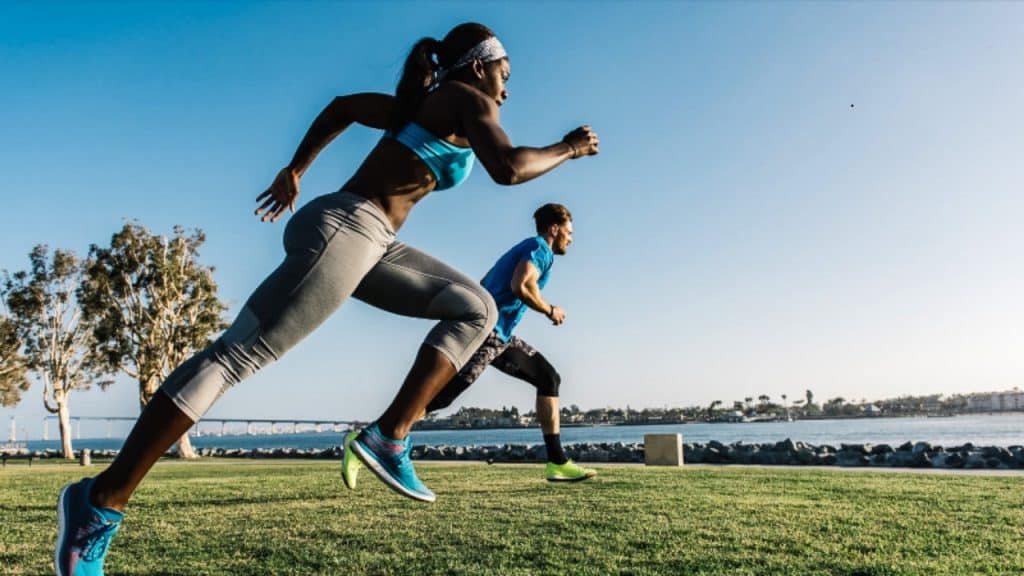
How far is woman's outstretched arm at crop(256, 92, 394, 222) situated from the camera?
305 centimetres

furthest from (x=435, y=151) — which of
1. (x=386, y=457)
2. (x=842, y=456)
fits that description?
(x=842, y=456)

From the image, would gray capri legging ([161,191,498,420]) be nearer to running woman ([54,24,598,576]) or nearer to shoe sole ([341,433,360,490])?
running woman ([54,24,598,576])

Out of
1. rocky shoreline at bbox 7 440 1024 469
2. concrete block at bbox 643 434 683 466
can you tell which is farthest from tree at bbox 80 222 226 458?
concrete block at bbox 643 434 683 466

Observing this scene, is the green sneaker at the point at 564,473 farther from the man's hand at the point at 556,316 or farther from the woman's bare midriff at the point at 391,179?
the woman's bare midriff at the point at 391,179

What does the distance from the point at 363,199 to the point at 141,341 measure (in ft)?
102

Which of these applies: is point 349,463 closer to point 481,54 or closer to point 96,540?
point 96,540

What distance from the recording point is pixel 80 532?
2.34 m

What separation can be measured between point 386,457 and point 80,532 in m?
1.05

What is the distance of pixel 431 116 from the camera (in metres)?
2.68

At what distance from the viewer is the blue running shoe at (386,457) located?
289cm

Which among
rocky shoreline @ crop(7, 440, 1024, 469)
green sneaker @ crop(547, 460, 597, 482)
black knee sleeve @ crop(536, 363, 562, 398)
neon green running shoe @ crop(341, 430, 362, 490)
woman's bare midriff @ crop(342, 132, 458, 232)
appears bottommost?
rocky shoreline @ crop(7, 440, 1024, 469)

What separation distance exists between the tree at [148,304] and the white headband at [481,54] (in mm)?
30024

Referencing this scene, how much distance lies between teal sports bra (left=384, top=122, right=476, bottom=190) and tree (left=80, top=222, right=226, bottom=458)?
3007 cm

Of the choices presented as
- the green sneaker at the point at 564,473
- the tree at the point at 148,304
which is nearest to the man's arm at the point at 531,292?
the green sneaker at the point at 564,473
